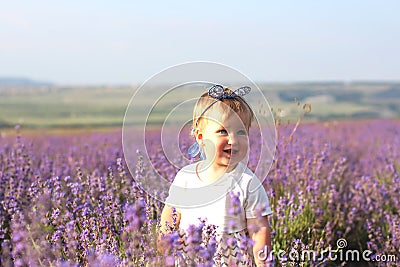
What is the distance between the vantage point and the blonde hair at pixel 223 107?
2213 mm

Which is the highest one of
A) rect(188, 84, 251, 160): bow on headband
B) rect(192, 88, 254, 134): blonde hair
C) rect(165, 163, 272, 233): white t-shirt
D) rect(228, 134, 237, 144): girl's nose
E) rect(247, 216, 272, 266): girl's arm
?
rect(188, 84, 251, 160): bow on headband

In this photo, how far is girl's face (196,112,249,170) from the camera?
2.19 metres

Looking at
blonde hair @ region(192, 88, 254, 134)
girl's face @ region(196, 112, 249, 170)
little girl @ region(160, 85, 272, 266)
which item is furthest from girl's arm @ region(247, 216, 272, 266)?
blonde hair @ region(192, 88, 254, 134)

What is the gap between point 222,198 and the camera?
7.54 feet

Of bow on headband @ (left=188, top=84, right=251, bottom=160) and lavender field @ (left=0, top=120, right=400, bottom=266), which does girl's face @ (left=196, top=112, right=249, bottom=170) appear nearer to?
bow on headband @ (left=188, top=84, right=251, bottom=160)

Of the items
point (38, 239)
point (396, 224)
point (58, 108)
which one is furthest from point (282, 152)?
point (58, 108)

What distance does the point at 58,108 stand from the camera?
21188mm

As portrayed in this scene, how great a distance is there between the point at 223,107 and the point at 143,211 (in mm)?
515

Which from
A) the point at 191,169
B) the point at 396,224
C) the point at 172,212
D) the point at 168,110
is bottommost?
the point at 396,224

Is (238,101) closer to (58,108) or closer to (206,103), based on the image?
(206,103)

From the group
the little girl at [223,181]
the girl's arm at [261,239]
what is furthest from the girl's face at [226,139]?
the girl's arm at [261,239]

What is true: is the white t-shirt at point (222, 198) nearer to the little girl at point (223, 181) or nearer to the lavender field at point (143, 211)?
the little girl at point (223, 181)

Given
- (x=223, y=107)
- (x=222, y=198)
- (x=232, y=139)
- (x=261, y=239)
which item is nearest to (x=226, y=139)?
(x=232, y=139)

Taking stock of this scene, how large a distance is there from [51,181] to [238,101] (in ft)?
3.96
